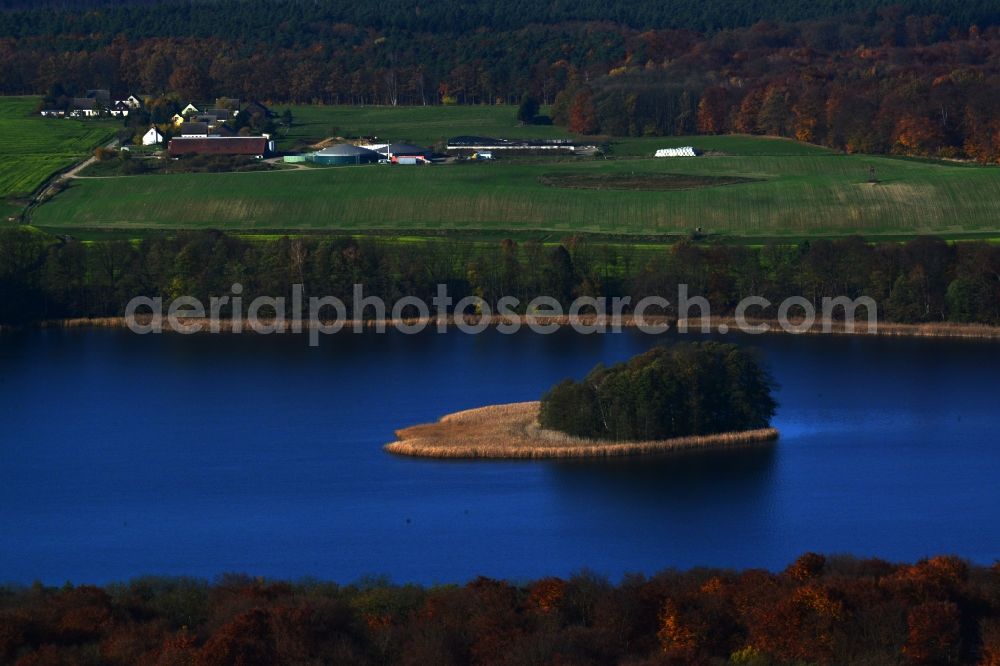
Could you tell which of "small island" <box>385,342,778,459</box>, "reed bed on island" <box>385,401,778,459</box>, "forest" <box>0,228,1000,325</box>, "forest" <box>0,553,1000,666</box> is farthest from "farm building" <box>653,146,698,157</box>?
"forest" <box>0,553,1000,666</box>

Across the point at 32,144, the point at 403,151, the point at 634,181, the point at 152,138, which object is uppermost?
the point at 152,138

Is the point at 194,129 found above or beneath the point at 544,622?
above

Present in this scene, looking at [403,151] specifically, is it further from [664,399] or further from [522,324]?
[664,399]

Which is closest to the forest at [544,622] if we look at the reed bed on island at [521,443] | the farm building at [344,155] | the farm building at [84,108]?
the reed bed on island at [521,443]

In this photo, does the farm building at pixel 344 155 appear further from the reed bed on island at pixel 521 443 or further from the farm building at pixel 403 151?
the reed bed on island at pixel 521 443

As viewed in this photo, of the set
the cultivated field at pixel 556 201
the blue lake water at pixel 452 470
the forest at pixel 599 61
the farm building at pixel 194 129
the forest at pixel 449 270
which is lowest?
the blue lake water at pixel 452 470

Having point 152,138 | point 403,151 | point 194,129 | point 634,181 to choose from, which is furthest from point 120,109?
point 634,181
